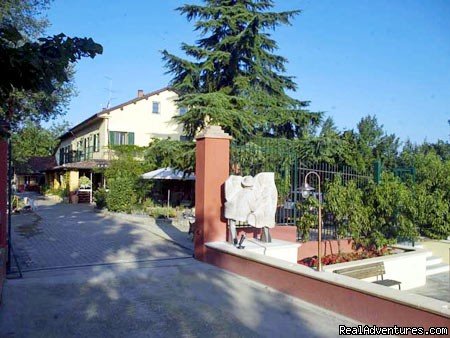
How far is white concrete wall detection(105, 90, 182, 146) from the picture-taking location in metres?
31.5

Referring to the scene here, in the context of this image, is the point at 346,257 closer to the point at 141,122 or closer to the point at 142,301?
the point at 142,301

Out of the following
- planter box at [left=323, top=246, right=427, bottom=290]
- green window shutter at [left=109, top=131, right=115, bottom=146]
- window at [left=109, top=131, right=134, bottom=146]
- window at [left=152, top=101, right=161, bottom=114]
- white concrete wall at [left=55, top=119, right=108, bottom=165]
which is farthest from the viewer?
window at [left=152, top=101, right=161, bottom=114]

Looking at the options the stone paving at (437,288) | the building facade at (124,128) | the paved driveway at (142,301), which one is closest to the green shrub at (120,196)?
the building facade at (124,128)

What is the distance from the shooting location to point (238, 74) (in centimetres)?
2028

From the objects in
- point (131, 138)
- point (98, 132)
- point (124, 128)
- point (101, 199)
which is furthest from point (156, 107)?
point (101, 199)

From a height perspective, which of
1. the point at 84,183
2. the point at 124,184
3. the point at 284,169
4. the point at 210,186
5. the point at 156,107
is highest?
the point at 156,107

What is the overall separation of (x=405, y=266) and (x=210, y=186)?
5.53 m

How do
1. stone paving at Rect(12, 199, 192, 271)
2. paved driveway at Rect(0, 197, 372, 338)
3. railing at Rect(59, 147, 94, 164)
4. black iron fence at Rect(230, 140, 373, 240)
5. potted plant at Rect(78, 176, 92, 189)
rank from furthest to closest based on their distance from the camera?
railing at Rect(59, 147, 94, 164), potted plant at Rect(78, 176, 92, 189), black iron fence at Rect(230, 140, 373, 240), stone paving at Rect(12, 199, 192, 271), paved driveway at Rect(0, 197, 372, 338)

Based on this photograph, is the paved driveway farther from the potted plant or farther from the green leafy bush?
the potted plant

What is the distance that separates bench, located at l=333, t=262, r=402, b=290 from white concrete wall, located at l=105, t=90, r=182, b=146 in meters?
23.1

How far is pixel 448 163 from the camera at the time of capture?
1494 cm

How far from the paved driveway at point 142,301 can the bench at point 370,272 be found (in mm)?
2861

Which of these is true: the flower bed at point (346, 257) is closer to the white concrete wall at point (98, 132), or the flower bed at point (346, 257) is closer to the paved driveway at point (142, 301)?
the paved driveway at point (142, 301)

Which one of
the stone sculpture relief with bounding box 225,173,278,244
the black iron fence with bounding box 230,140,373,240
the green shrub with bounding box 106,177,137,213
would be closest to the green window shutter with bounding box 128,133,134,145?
the green shrub with bounding box 106,177,137,213
